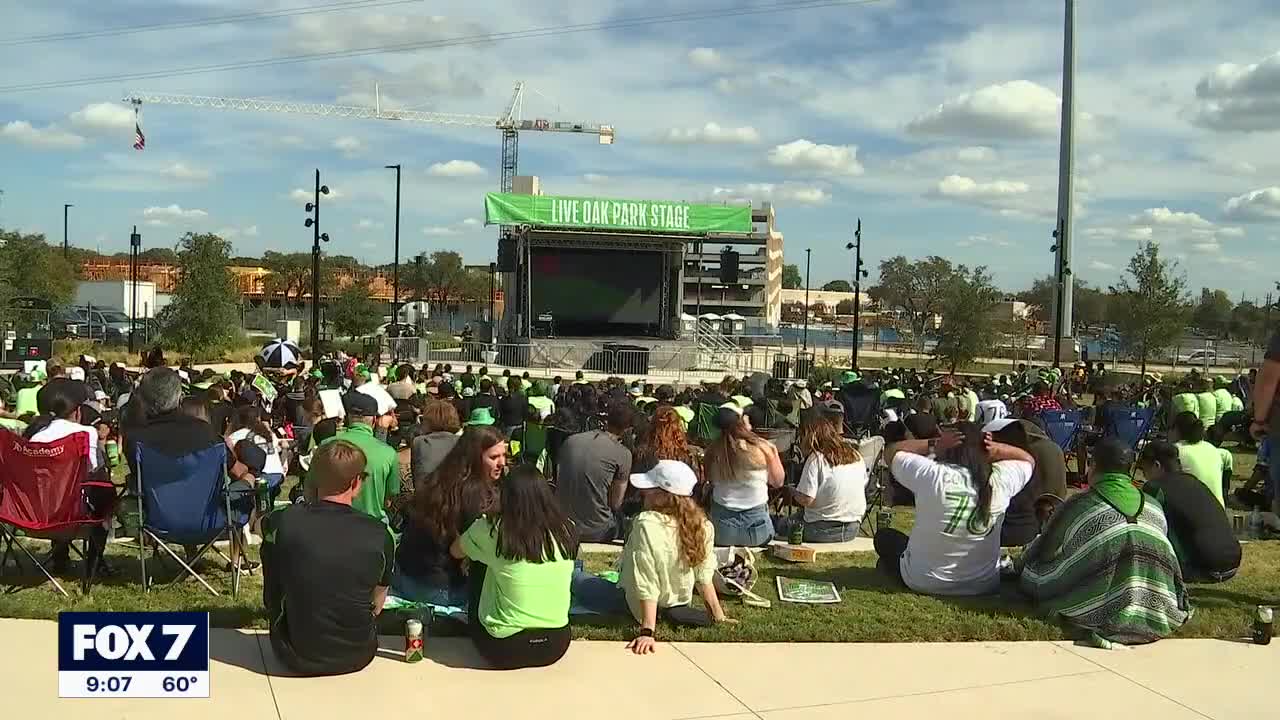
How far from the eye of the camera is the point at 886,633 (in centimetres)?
585

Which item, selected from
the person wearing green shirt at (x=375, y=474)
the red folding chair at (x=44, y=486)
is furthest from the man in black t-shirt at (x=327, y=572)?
the red folding chair at (x=44, y=486)

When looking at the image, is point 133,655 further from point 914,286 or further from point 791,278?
point 791,278

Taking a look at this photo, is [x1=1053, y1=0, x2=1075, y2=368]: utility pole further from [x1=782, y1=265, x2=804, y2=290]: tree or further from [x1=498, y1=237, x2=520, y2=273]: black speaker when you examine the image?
[x1=782, y1=265, x2=804, y2=290]: tree

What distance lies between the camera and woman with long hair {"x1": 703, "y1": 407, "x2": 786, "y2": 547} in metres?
7.29

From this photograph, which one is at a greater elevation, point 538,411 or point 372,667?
point 538,411

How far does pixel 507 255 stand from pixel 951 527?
33877 mm

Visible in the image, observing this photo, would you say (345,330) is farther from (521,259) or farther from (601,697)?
(601,697)

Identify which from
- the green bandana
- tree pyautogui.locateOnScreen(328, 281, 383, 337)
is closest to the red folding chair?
the green bandana

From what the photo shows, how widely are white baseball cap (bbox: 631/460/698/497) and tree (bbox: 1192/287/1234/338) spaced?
74719 millimetres

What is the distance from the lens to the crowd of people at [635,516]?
4.83 metres

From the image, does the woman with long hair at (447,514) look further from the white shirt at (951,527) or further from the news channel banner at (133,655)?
the white shirt at (951,527)

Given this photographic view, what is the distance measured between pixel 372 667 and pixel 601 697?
1107mm

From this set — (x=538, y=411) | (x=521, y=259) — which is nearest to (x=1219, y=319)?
(x=521, y=259)

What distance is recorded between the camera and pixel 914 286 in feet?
307
